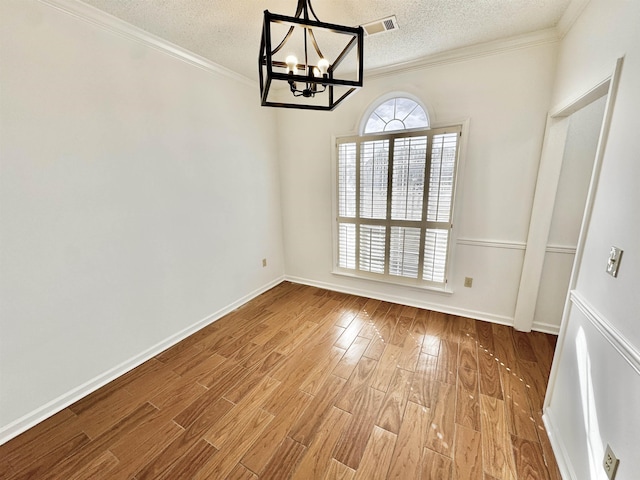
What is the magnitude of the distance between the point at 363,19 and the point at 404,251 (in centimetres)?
215

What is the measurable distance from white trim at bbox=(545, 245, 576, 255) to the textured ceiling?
5.81ft

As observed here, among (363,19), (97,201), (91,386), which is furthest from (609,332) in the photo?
(91,386)

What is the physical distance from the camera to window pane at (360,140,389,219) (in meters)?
2.87

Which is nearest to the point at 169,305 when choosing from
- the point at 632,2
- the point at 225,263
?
the point at 225,263

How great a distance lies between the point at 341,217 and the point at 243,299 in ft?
5.19

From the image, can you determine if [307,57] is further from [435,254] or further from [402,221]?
[435,254]

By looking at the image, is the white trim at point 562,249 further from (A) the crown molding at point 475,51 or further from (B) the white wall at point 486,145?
(A) the crown molding at point 475,51

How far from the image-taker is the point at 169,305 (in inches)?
92.1

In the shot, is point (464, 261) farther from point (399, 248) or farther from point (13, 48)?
point (13, 48)

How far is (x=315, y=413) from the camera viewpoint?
1669 millimetres

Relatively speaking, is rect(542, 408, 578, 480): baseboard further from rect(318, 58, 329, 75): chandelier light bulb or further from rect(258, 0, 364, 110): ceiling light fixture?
rect(318, 58, 329, 75): chandelier light bulb

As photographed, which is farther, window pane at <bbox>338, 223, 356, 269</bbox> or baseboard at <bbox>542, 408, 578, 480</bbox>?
window pane at <bbox>338, 223, 356, 269</bbox>

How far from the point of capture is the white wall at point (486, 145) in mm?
2219

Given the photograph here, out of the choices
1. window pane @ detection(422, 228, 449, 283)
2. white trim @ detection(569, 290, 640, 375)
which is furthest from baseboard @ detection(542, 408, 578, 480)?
window pane @ detection(422, 228, 449, 283)
